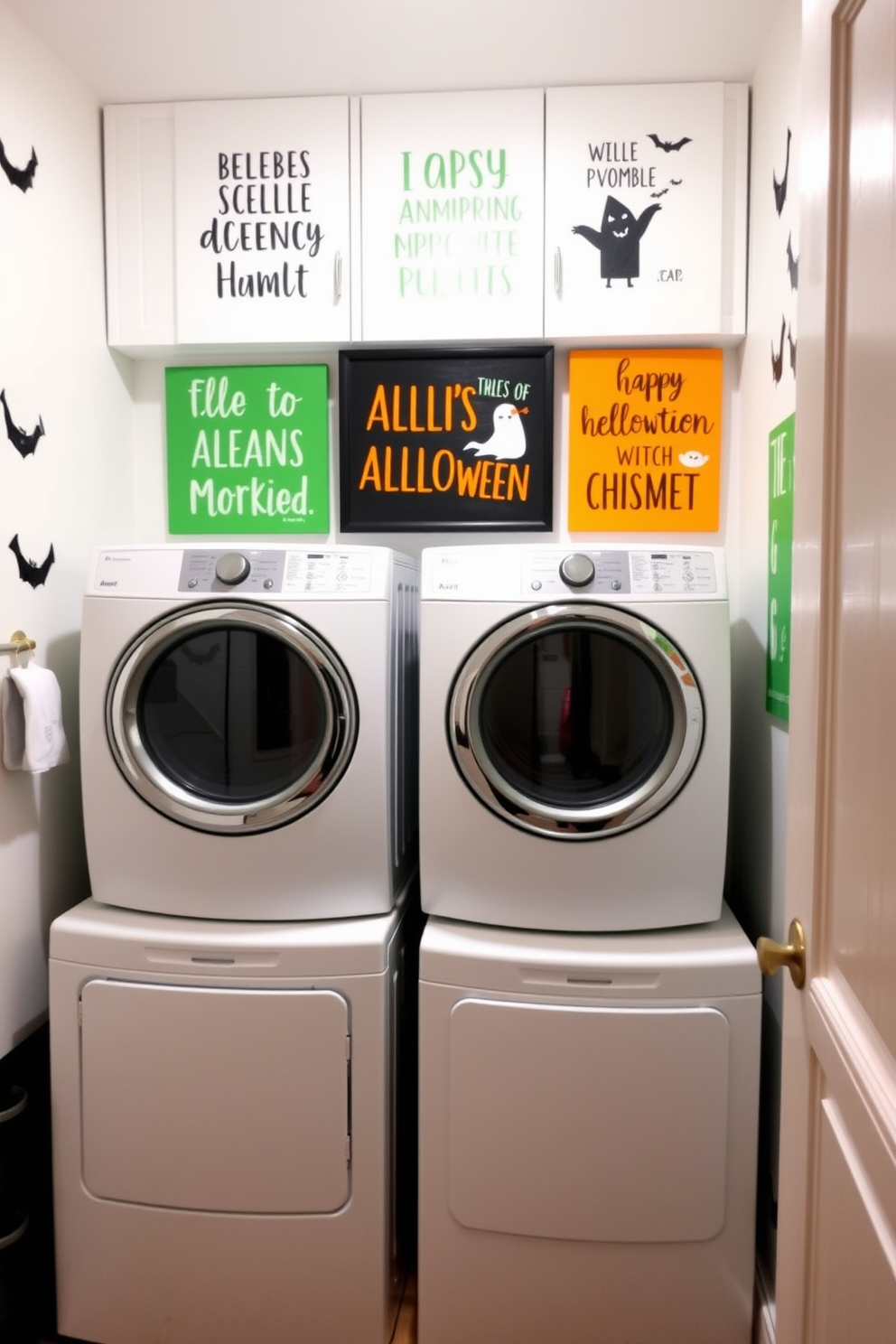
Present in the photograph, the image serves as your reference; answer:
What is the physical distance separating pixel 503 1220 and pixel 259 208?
2244 mm

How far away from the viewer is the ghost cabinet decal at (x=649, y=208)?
6.52 ft

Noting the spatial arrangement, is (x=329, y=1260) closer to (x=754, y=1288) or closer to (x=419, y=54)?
(x=754, y=1288)

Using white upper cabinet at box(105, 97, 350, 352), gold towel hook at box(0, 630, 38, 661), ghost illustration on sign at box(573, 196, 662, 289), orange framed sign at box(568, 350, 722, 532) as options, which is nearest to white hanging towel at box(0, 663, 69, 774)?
gold towel hook at box(0, 630, 38, 661)

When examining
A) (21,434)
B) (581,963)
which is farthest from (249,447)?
(581,963)

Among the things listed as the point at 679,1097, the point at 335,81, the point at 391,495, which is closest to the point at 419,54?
the point at 335,81

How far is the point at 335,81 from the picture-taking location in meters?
1.99

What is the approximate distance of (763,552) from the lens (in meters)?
1.90

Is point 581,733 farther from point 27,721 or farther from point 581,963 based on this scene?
point 27,721

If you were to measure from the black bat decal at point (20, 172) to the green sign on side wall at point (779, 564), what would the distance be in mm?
1614

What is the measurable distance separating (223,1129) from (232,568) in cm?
106

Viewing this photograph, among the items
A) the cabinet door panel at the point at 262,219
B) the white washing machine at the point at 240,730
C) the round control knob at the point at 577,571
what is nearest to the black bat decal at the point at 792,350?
the round control knob at the point at 577,571

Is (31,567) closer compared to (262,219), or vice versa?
(31,567)

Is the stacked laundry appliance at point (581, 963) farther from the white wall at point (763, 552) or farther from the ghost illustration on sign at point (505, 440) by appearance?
the ghost illustration on sign at point (505, 440)

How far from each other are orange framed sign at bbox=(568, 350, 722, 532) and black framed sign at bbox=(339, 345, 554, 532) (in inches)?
3.4
